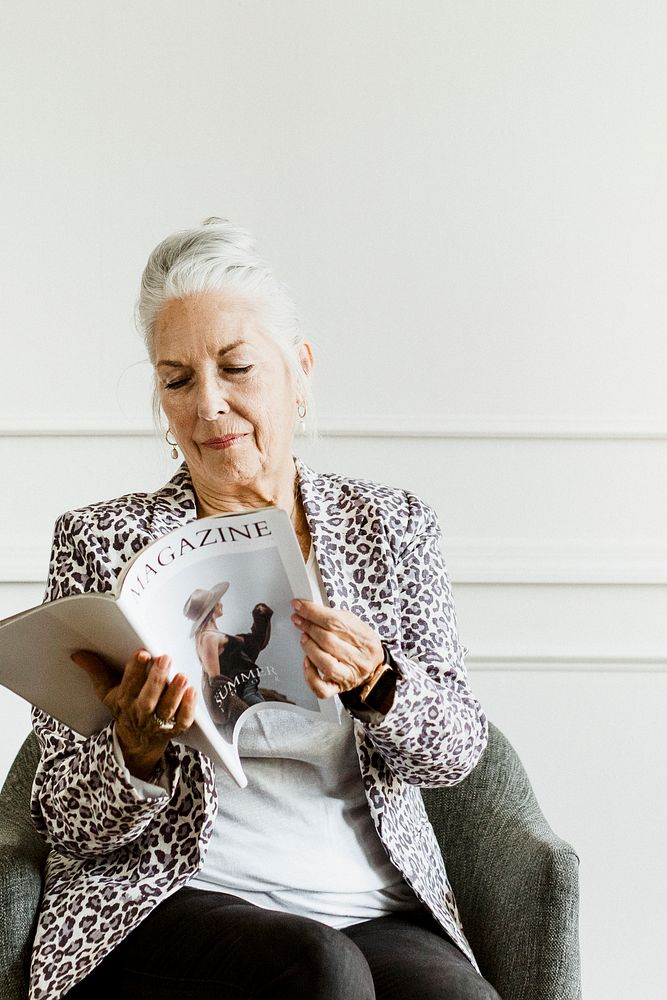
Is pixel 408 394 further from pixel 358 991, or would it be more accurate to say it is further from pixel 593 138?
pixel 358 991

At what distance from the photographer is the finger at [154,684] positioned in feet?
3.38

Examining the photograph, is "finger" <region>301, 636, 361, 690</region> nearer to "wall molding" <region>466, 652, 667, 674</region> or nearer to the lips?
the lips

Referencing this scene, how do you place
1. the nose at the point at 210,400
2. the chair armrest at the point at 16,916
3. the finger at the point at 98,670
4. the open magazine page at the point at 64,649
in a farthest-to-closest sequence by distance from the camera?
the nose at the point at 210,400, the chair armrest at the point at 16,916, the finger at the point at 98,670, the open magazine page at the point at 64,649

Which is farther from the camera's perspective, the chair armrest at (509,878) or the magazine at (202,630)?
the chair armrest at (509,878)

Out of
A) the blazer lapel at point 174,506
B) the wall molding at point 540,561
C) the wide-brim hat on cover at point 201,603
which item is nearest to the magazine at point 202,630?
the wide-brim hat on cover at point 201,603

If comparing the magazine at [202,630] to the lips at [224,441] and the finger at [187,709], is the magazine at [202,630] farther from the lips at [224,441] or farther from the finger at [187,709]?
the lips at [224,441]

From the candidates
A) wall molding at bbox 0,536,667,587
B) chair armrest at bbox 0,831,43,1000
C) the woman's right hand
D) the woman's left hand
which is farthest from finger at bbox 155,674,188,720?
wall molding at bbox 0,536,667,587

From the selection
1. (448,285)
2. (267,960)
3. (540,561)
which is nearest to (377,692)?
(267,960)

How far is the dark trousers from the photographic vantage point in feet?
3.36

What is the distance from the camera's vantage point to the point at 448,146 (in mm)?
1884

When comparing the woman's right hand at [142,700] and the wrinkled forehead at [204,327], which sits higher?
the wrinkled forehead at [204,327]

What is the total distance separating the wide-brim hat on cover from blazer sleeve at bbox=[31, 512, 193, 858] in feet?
0.59

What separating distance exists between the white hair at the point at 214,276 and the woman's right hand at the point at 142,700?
482 millimetres

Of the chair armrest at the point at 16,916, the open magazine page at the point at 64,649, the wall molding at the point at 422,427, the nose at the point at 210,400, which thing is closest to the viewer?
the open magazine page at the point at 64,649
